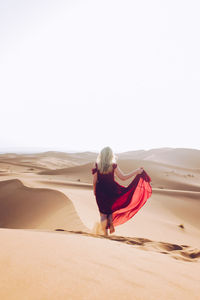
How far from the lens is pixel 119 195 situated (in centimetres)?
466

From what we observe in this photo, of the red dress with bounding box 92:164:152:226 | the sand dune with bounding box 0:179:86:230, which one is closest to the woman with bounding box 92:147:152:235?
the red dress with bounding box 92:164:152:226

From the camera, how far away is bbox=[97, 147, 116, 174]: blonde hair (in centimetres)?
426

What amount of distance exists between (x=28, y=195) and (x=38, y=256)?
7436 millimetres

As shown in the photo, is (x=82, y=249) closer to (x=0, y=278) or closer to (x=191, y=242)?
(x=0, y=278)

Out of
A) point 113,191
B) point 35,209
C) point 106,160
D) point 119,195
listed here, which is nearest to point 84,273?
point 106,160

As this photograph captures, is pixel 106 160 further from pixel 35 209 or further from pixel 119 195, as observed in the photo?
pixel 35 209

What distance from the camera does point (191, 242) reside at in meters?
5.61

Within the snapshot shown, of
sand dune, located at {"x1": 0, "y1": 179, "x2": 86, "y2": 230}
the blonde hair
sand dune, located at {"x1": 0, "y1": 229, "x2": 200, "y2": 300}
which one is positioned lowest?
sand dune, located at {"x1": 0, "y1": 179, "x2": 86, "y2": 230}

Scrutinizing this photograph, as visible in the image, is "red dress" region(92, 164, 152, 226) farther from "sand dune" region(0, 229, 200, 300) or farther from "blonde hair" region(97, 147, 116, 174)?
"sand dune" region(0, 229, 200, 300)

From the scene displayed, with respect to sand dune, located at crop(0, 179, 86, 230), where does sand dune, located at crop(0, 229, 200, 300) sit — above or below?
above

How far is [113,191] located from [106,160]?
741 millimetres

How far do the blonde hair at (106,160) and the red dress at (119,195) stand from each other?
4.1 inches

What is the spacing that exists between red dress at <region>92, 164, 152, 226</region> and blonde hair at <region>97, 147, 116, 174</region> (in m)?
0.10

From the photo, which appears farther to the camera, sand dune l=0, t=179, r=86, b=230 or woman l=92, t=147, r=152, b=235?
sand dune l=0, t=179, r=86, b=230
